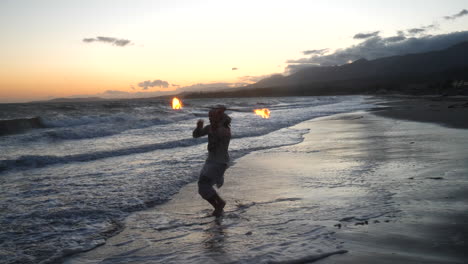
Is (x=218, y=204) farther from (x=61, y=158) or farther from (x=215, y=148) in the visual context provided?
(x=61, y=158)

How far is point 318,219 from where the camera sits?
5.84 meters

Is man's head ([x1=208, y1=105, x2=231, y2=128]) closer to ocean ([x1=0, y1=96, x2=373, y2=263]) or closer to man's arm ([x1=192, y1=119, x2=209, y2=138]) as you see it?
man's arm ([x1=192, y1=119, x2=209, y2=138])

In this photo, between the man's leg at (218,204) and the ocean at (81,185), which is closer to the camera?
the ocean at (81,185)

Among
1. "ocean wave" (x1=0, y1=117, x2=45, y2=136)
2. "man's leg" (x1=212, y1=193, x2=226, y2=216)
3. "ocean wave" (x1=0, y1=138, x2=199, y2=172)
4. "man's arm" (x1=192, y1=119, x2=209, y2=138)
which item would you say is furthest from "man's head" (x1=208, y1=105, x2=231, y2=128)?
"ocean wave" (x1=0, y1=117, x2=45, y2=136)

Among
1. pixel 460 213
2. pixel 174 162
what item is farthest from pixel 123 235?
pixel 174 162

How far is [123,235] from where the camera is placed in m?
5.65

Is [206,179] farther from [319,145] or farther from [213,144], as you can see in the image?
[319,145]

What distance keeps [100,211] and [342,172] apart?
18.0 ft

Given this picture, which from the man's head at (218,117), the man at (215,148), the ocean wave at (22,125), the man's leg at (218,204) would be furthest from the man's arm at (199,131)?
the ocean wave at (22,125)

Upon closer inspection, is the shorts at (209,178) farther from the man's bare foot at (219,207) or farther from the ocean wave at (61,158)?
the ocean wave at (61,158)

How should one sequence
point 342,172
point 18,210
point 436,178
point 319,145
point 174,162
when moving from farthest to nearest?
point 319,145, point 174,162, point 342,172, point 436,178, point 18,210

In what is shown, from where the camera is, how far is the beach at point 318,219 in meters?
4.61

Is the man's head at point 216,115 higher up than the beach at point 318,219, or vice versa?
the man's head at point 216,115

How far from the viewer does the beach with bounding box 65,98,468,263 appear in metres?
4.61
